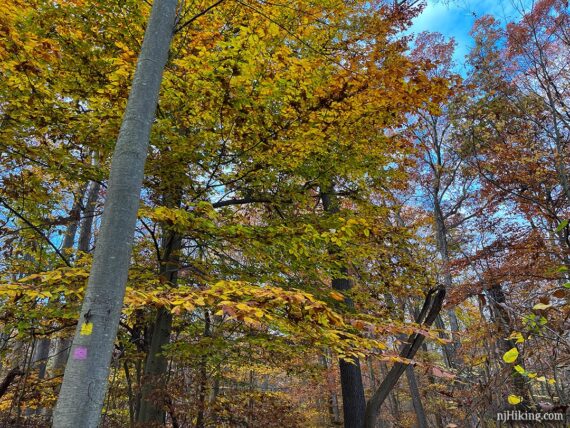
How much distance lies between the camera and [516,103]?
333 inches

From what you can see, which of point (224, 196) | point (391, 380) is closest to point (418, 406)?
point (391, 380)

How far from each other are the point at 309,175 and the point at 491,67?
6.89m

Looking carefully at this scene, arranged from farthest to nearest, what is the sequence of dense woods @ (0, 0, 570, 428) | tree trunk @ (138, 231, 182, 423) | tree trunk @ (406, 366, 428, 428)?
tree trunk @ (406, 366, 428, 428) → tree trunk @ (138, 231, 182, 423) → dense woods @ (0, 0, 570, 428)

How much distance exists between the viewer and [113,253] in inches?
73.9

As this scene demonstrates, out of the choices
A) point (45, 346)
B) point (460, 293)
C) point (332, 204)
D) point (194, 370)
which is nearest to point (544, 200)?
point (460, 293)

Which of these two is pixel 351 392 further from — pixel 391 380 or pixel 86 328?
pixel 86 328

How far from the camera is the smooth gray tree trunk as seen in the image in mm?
1638

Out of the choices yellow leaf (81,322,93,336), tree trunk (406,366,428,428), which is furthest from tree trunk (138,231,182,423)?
tree trunk (406,366,428,428)

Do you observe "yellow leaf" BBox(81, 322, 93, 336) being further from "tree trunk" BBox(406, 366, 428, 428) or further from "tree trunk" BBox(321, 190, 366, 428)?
"tree trunk" BBox(406, 366, 428, 428)

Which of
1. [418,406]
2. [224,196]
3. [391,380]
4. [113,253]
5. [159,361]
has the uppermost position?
[224,196]

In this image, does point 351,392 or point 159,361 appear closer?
point 159,361

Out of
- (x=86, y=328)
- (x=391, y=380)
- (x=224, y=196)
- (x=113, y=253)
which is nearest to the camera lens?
(x=86, y=328)

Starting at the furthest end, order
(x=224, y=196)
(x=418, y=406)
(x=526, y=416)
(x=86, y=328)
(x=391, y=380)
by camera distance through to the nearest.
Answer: (x=418, y=406) → (x=224, y=196) → (x=391, y=380) → (x=526, y=416) → (x=86, y=328)

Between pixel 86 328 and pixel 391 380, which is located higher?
pixel 86 328
